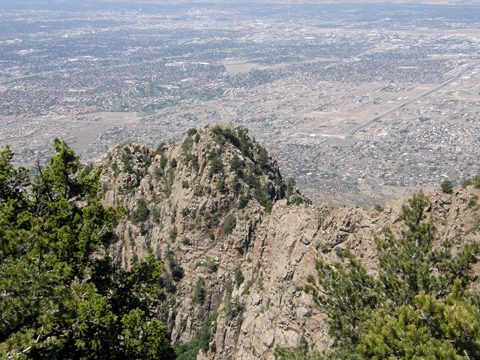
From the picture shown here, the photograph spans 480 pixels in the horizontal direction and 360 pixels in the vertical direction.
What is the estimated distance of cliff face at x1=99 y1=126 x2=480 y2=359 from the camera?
3081 cm

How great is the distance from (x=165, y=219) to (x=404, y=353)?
46624 mm

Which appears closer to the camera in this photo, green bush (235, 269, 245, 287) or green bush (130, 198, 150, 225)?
green bush (235, 269, 245, 287)

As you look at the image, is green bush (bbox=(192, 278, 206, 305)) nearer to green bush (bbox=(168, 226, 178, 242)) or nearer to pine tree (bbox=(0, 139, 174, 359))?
green bush (bbox=(168, 226, 178, 242))

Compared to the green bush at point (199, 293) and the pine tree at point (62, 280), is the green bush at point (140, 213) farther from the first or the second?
the pine tree at point (62, 280)

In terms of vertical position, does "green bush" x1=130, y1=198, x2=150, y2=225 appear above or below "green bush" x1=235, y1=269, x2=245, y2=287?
above

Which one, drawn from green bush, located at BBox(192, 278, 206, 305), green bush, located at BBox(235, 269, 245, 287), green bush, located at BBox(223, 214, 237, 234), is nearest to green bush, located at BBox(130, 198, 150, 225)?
green bush, located at BBox(223, 214, 237, 234)

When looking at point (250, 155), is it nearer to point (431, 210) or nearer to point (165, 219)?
point (165, 219)

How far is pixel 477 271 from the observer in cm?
1828

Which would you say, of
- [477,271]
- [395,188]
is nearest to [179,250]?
[477,271]

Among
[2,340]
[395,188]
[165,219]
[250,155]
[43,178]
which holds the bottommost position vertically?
[395,188]

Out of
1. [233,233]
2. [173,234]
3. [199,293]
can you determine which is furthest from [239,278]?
[173,234]

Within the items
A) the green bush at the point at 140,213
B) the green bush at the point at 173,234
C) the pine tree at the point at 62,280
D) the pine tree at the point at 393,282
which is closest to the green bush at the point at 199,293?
the green bush at the point at 173,234

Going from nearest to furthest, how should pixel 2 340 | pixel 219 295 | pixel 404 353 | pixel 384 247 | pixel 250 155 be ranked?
pixel 404 353, pixel 2 340, pixel 384 247, pixel 219 295, pixel 250 155

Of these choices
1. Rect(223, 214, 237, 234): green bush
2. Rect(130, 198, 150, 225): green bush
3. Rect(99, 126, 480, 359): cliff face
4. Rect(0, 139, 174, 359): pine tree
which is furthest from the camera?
Rect(130, 198, 150, 225): green bush
